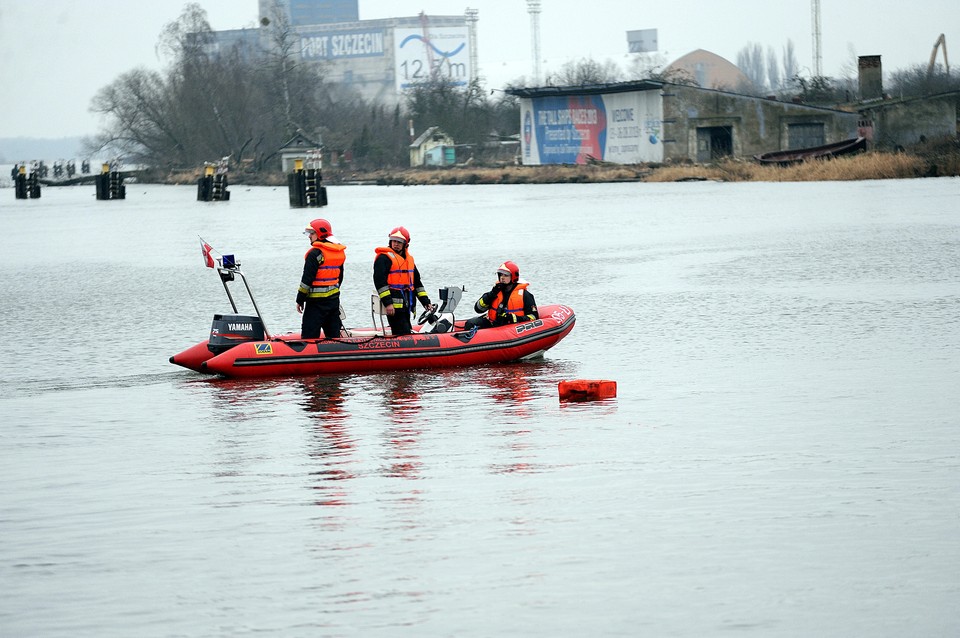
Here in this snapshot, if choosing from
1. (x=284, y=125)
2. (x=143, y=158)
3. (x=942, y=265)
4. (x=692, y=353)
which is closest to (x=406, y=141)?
(x=284, y=125)

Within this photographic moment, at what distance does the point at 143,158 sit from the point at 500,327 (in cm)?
10874

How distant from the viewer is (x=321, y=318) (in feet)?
53.2

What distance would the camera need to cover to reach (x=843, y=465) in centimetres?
1115

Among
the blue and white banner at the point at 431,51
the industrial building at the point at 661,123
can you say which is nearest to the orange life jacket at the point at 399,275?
the industrial building at the point at 661,123

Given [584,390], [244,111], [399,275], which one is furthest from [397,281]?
[244,111]

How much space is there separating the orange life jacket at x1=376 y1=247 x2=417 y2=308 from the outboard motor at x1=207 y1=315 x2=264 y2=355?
162 centimetres

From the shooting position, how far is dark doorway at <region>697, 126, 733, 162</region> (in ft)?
247

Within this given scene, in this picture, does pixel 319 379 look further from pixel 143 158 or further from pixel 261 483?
pixel 143 158

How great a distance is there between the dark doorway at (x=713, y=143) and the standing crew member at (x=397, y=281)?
6106cm

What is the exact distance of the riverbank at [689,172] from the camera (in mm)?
62906

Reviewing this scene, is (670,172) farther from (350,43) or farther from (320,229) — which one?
(350,43)

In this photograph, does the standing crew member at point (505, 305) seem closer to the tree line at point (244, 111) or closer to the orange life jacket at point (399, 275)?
the orange life jacket at point (399, 275)

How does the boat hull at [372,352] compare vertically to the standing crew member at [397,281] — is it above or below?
below

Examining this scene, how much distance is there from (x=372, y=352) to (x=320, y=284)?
3.80 ft
